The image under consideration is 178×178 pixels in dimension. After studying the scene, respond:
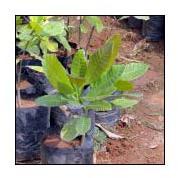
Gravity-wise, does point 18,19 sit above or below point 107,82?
above

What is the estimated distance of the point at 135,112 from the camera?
2.11 m

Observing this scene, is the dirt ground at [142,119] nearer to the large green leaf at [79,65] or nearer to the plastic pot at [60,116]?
the plastic pot at [60,116]

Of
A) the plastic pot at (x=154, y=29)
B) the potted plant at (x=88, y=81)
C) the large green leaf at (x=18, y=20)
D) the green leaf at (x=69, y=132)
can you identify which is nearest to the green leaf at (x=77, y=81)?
the potted plant at (x=88, y=81)

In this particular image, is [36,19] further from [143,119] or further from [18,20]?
[143,119]

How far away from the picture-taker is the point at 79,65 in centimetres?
132

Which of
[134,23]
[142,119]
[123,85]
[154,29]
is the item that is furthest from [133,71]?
[134,23]

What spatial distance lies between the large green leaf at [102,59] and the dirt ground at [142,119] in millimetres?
541

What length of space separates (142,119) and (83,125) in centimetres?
81

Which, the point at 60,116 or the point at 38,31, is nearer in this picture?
the point at 38,31

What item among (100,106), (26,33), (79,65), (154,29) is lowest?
(100,106)

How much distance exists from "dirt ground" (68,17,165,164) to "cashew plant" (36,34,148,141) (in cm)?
44

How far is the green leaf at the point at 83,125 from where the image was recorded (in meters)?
1.28

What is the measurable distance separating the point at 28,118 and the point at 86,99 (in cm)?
41

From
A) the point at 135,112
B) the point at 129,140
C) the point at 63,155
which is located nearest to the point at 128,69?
the point at 63,155
